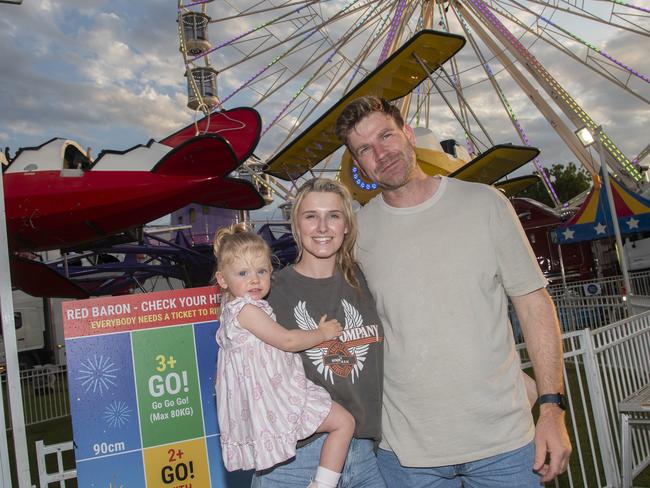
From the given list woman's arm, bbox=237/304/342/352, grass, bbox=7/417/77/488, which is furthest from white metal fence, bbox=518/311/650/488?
grass, bbox=7/417/77/488

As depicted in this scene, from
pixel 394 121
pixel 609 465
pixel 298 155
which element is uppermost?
pixel 298 155

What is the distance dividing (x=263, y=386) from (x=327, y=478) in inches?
15.4

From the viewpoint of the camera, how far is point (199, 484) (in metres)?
3.15

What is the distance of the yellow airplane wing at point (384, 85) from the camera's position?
350 inches

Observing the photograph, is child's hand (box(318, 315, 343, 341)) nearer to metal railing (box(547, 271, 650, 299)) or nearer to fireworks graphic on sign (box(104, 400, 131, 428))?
fireworks graphic on sign (box(104, 400, 131, 428))

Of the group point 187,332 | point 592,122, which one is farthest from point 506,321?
point 592,122

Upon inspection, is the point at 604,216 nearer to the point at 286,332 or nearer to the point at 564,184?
the point at 286,332

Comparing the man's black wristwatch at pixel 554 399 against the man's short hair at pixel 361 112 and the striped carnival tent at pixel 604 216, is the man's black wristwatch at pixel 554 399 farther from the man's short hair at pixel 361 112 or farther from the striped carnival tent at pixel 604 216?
the striped carnival tent at pixel 604 216

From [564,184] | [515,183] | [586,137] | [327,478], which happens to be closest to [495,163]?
[586,137]

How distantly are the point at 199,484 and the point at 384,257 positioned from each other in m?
1.91

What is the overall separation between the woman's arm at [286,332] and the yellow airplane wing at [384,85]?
6.98 metres

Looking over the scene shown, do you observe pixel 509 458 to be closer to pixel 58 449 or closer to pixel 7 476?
pixel 7 476

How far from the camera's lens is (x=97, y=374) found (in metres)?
3.01

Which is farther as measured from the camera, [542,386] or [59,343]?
[59,343]
